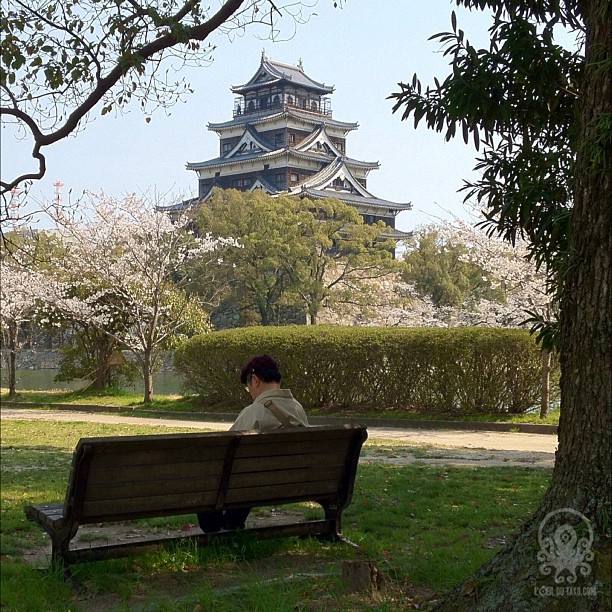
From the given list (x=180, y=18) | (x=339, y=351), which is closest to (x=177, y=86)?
(x=180, y=18)

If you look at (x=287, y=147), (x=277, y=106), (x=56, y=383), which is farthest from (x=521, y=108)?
(x=277, y=106)

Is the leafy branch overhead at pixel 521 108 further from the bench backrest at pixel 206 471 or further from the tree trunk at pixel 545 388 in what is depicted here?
the tree trunk at pixel 545 388

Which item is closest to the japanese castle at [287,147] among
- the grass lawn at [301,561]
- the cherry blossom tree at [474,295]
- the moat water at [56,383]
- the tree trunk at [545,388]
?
the cherry blossom tree at [474,295]

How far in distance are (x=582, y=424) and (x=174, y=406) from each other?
1700 centimetres

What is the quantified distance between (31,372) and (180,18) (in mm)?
33100

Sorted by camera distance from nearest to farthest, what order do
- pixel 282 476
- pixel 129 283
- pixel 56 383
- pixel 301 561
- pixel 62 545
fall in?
pixel 62 545 → pixel 301 561 → pixel 282 476 → pixel 129 283 → pixel 56 383

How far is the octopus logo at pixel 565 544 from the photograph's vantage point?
315 centimetres

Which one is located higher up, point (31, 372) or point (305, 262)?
point (305, 262)

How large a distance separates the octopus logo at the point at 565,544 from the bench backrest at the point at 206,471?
4.85 feet

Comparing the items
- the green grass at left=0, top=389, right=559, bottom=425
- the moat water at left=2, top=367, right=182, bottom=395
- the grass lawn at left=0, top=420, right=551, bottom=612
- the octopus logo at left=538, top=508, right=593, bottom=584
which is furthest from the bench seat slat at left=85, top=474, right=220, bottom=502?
the moat water at left=2, top=367, right=182, bottom=395

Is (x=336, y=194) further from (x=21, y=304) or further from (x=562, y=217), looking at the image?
(x=562, y=217)

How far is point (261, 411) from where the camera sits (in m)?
4.68

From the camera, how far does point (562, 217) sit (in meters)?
4.67

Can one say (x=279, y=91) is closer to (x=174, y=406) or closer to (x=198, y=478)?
(x=174, y=406)
